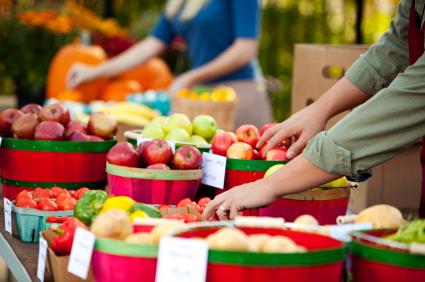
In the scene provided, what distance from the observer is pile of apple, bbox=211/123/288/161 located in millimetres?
2953

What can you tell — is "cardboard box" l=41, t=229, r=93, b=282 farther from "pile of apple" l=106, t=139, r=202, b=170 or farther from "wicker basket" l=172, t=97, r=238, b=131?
"wicker basket" l=172, t=97, r=238, b=131

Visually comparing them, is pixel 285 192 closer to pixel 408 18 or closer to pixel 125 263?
pixel 125 263

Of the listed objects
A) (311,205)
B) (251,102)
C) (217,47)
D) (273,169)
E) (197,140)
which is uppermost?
(217,47)

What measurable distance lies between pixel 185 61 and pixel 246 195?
5.98 m

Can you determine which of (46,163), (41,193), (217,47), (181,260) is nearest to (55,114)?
(46,163)

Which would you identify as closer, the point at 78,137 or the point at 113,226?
the point at 113,226

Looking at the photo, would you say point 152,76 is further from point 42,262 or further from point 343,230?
point 343,230

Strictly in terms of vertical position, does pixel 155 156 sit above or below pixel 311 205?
above

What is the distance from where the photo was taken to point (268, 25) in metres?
9.25

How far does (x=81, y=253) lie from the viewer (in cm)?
204

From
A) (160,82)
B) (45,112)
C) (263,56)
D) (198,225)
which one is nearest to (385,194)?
(45,112)

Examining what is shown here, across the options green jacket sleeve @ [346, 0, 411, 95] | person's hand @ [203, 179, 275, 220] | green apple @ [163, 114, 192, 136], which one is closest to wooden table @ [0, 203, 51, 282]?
person's hand @ [203, 179, 275, 220]

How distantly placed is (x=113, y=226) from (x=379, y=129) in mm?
716

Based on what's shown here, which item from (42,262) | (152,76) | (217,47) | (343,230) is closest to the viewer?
(343,230)
